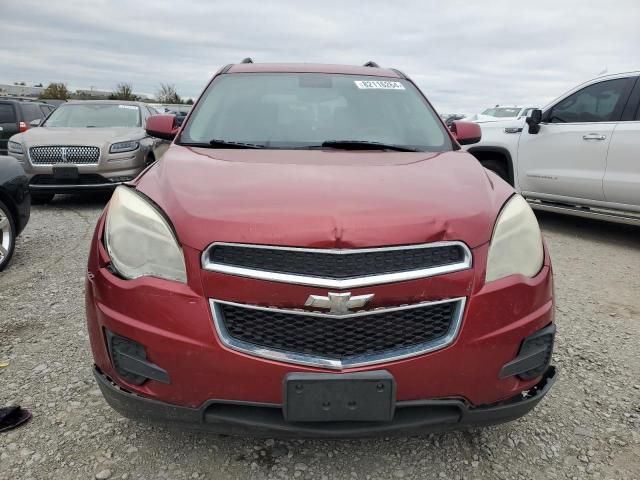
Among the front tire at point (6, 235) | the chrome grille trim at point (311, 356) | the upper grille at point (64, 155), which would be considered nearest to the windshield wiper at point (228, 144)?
the chrome grille trim at point (311, 356)

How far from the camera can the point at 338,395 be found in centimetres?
165

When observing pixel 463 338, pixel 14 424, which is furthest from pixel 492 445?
pixel 14 424

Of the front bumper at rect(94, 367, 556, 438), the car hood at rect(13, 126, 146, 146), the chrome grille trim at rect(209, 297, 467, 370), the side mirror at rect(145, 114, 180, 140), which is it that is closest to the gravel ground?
the front bumper at rect(94, 367, 556, 438)

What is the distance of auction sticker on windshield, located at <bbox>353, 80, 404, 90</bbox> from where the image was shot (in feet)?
10.7

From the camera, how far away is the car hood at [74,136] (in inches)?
285

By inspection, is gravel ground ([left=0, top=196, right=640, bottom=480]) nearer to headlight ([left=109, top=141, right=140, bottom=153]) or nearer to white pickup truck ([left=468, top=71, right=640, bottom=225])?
white pickup truck ([left=468, top=71, right=640, bottom=225])

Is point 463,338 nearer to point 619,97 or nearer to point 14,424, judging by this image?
point 14,424

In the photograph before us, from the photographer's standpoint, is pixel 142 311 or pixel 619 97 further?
pixel 619 97

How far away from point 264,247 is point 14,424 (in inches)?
58.9

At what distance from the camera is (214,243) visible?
1715mm

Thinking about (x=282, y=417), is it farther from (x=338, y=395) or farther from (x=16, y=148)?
(x=16, y=148)

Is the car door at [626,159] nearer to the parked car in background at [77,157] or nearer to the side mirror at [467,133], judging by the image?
the side mirror at [467,133]

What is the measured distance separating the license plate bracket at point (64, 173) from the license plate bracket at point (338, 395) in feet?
21.5

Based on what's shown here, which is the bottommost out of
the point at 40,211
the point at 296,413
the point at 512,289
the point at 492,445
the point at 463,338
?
the point at 40,211
